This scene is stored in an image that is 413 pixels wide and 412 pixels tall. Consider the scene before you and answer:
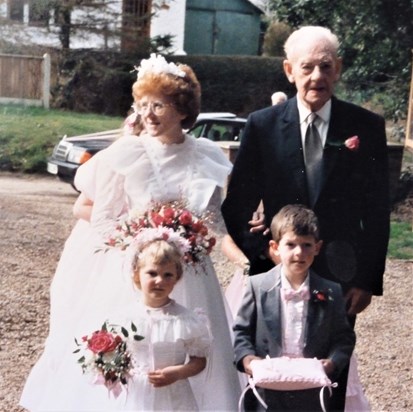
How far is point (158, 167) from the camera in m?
3.60

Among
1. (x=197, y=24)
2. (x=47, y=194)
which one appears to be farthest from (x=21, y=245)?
(x=197, y=24)

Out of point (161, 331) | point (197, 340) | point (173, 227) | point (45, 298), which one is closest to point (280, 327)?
point (197, 340)

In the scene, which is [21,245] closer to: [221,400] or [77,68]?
[77,68]

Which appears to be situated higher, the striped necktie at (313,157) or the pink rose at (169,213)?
the striped necktie at (313,157)

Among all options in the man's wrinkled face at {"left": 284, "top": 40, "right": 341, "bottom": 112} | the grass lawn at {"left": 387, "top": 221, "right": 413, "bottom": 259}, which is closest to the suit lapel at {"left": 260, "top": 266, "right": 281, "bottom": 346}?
the man's wrinkled face at {"left": 284, "top": 40, "right": 341, "bottom": 112}

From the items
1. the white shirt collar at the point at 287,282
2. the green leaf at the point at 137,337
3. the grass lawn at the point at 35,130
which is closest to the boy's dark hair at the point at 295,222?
the white shirt collar at the point at 287,282

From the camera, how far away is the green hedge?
532 centimetres

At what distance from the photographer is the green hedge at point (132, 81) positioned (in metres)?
5.32

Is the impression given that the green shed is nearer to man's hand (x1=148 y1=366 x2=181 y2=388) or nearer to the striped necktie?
the striped necktie

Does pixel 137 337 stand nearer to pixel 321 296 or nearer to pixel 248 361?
pixel 248 361

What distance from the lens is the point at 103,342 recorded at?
3.18m

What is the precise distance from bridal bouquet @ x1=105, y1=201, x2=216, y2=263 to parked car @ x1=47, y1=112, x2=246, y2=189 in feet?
6.99

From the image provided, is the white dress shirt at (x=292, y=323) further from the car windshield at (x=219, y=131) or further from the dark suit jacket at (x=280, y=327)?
the car windshield at (x=219, y=131)

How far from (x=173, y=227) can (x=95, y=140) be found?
257 cm
